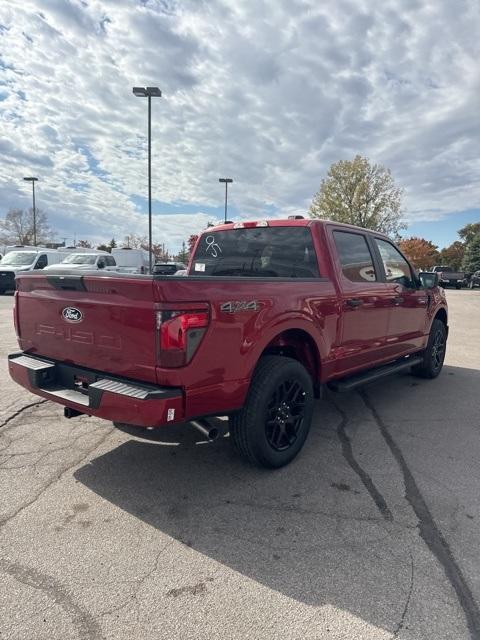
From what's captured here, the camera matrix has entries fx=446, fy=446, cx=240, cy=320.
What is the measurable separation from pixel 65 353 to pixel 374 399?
3725 millimetres

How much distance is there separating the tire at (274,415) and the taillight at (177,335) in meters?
0.71

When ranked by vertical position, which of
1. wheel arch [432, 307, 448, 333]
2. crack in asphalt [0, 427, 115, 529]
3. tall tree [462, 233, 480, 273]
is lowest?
crack in asphalt [0, 427, 115, 529]

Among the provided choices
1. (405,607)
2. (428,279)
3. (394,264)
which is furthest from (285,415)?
(428,279)

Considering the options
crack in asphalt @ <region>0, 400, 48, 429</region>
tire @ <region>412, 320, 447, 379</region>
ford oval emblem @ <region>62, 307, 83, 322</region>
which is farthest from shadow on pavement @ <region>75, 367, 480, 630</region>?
tire @ <region>412, 320, 447, 379</region>

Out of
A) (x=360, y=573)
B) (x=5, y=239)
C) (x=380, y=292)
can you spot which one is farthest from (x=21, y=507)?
(x=5, y=239)

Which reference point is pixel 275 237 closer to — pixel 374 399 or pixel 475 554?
pixel 374 399

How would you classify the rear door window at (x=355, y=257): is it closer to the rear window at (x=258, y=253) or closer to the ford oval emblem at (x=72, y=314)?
the rear window at (x=258, y=253)

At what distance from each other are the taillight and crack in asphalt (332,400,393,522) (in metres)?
1.62

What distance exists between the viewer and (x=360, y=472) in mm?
3447

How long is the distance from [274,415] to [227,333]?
890mm

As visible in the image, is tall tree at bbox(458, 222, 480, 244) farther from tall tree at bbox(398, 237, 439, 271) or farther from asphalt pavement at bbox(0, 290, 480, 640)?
asphalt pavement at bbox(0, 290, 480, 640)

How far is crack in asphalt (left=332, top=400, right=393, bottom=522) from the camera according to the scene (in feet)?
9.61

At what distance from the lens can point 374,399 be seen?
5.45 meters

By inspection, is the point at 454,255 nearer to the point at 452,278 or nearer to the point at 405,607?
the point at 452,278
